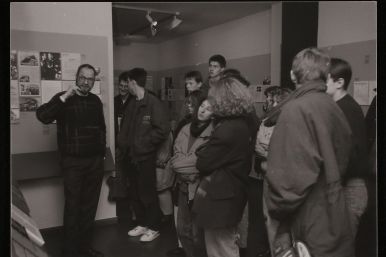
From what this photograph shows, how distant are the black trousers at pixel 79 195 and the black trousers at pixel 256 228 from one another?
1.06 m

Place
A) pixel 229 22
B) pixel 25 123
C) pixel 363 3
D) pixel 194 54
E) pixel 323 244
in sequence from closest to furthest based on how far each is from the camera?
1. pixel 323 244
2. pixel 363 3
3. pixel 25 123
4. pixel 229 22
5. pixel 194 54

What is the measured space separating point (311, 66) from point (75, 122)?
1.55 m

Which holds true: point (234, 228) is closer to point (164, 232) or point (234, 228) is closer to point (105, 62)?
point (164, 232)

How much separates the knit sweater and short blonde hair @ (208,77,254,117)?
102 centimetres

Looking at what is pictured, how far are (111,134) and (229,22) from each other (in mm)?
2812

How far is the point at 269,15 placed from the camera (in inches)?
179

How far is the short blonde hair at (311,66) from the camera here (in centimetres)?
152

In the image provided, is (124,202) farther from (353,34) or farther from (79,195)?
(353,34)

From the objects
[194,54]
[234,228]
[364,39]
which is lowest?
[234,228]

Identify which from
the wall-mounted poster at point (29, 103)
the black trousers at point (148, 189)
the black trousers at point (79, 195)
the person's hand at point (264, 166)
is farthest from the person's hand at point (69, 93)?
the person's hand at point (264, 166)

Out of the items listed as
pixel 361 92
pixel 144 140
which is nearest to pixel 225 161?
pixel 361 92

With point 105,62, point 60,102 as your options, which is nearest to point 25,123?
point 60,102

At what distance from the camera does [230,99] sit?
1.74 metres
